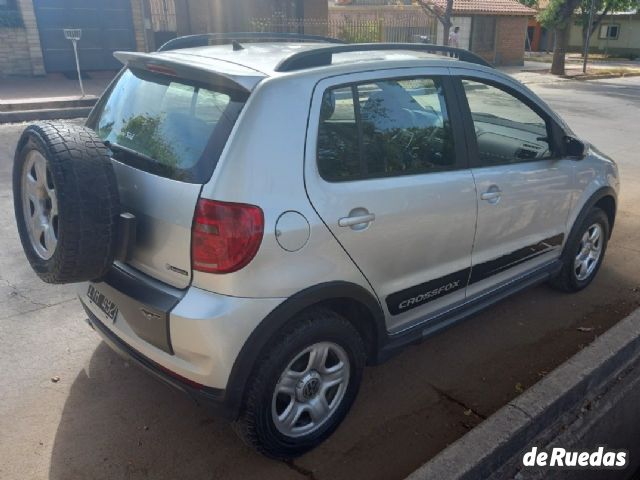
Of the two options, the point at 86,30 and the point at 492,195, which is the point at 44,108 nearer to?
the point at 86,30

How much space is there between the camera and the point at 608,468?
3.43 metres

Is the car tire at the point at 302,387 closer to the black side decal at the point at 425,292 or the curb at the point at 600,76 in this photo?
the black side decal at the point at 425,292

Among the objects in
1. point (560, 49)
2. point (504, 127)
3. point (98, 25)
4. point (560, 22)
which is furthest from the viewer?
point (560, 49)

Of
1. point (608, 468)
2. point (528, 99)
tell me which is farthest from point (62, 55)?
point (608, 468)

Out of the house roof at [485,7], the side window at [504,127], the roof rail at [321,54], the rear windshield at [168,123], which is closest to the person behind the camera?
the rear windshield at [168,123]

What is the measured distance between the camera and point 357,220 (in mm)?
2615

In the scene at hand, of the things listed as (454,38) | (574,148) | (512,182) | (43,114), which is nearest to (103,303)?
(512,182)

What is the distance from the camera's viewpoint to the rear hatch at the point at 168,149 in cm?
237

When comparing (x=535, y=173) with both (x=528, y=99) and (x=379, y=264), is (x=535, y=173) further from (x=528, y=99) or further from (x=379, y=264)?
(x=379, y=264)

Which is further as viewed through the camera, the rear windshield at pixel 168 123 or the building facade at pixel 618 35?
the building facade at pixel 618 35

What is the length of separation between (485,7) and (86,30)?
63.3ft

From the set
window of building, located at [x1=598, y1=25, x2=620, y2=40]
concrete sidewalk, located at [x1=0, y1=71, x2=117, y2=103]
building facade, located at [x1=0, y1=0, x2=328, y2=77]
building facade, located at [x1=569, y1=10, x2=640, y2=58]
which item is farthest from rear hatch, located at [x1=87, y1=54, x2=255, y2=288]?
window of building, located at [x1=598, y1=25, x2=620, y2=40]

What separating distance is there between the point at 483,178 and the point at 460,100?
0.46m

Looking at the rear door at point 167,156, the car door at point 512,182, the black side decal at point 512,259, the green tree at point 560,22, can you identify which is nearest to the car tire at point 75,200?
the rear door at point 167,156
